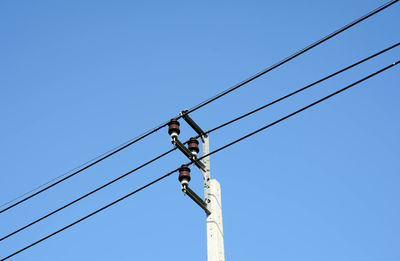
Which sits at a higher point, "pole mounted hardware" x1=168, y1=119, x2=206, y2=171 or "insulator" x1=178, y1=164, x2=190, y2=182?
"pole mounted hardware" x1=168, y1=119, x2=206, y2=171

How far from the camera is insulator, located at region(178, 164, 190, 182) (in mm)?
11211

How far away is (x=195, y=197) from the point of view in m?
11.2

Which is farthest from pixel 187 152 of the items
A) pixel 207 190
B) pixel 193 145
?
pixel 207 190

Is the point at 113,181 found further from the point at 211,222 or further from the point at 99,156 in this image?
the point at 211,222

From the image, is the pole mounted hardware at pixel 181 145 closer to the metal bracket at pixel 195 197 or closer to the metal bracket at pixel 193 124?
the metal bracket at pixel 193 124

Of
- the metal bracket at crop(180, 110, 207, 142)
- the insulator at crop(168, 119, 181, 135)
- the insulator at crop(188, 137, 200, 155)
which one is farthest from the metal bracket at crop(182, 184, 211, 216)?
the metal bracket at crop(180, 110, 207, 142)

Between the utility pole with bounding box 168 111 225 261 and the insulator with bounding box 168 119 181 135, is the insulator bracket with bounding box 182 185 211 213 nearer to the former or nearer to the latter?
the utility pole with bounding box 168 111 225 261

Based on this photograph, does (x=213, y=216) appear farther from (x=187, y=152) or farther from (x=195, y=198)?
(x=187, y=152)

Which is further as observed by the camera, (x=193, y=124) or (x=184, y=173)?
(x=193, y=124)

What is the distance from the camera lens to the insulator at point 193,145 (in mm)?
11641

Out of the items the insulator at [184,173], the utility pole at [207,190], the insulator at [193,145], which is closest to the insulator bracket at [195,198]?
the utility pole at [207,190]

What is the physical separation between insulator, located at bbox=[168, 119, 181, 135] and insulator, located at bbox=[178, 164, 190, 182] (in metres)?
0.65

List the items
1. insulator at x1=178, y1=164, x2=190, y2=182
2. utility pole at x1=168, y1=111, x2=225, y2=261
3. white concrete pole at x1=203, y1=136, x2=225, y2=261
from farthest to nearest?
insulator at x1=178, y1=164, x2=190, y2=182 → utility pole at x1=168, y1=111, x2=225, y2=261 → white concrete pole at x1=203, y1=136, x2=225, y2=261

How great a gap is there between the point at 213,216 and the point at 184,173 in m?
0.88
